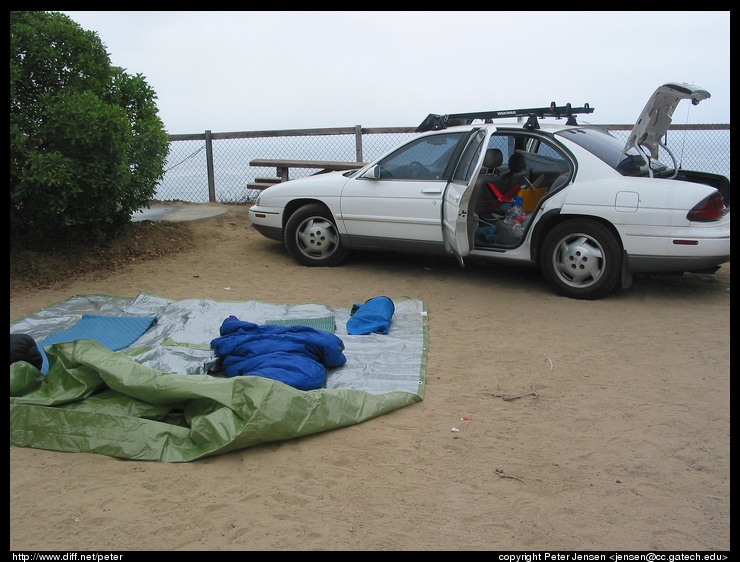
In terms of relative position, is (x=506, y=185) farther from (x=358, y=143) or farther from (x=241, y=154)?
(x=241, y=154)

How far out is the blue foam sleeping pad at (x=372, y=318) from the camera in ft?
20.9

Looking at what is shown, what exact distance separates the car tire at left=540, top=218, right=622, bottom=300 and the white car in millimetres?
11

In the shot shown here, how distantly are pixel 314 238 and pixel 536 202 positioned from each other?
271 cm

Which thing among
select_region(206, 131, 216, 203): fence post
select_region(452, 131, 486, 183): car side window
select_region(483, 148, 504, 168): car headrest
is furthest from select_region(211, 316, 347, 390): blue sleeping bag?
select_region(206, 131, 216, 203): fence post

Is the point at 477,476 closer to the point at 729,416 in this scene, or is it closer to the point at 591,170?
the point at 729,416

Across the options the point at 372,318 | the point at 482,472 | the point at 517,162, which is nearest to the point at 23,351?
the point at 372,318

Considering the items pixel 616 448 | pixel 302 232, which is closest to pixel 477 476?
pixel 616 448

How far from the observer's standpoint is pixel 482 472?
3951mm

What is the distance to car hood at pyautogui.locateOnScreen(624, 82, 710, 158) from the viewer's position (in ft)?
22.3

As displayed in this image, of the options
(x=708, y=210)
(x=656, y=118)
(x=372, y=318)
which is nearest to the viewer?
(x=372, y=318)

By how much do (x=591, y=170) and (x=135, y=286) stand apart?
5.13 meters

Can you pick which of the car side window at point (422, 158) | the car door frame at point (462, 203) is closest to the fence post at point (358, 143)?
the car side window at point (422, 158)

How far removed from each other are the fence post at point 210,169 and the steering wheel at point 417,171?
575 cm
